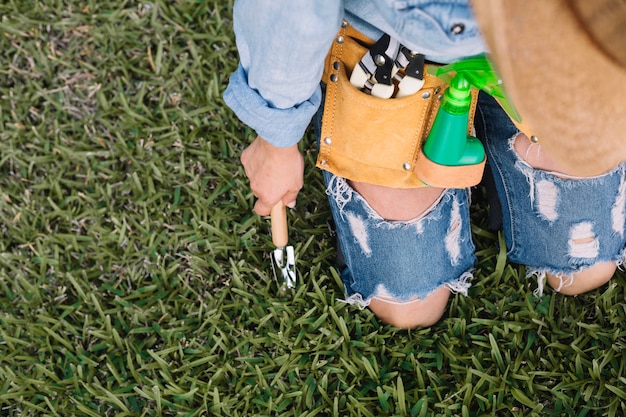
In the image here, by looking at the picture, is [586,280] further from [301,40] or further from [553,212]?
[301,40]

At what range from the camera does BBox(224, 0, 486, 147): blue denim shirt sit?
0.86 m

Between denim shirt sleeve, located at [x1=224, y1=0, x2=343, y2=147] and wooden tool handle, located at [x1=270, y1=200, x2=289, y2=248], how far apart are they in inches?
8.3

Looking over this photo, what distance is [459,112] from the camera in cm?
110

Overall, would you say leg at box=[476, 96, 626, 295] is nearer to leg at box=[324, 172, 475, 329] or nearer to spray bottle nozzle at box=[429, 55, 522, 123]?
leg at box=[324, 172, 475, 329]

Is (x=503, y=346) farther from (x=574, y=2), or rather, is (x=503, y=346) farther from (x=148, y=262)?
(x=574, y=2)

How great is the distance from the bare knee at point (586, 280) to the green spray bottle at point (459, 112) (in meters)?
0.36

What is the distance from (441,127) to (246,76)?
0.33 meters

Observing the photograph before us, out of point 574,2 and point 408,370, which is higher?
point 574,2

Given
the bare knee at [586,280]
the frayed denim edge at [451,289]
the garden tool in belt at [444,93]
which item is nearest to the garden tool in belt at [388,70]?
the garden tool in belt at [444,93]

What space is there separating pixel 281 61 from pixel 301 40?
0.16 ft

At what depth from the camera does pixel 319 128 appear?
130 centimetres

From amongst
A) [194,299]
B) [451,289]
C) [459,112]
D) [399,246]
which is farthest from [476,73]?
[194,299]

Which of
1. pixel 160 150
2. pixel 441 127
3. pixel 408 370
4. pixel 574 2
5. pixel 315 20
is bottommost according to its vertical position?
pixel 408 370

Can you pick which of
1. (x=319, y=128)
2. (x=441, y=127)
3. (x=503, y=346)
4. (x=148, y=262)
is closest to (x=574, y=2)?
(x=441, y=127)
